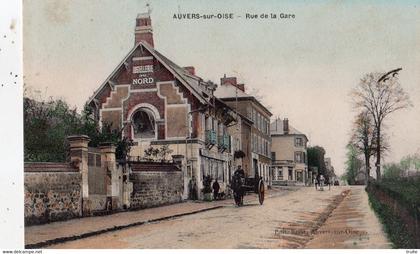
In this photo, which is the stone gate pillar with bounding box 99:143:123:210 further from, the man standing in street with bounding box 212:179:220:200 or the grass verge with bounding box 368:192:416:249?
the grass verge with bounding box 368:192:416:249

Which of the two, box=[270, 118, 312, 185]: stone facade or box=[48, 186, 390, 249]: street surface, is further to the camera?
box=[270, 118, 312, 185]: stone facade

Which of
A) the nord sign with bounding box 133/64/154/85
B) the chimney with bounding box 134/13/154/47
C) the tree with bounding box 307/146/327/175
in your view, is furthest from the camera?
the tree with bounding box 307/146/327/175

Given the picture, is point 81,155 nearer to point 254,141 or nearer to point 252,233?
point 252,233

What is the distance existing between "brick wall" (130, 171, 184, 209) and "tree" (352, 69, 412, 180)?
662cm

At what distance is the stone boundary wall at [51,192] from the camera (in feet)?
41.3

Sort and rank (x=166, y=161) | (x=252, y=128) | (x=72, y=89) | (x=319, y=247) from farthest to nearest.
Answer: (x=252, y=128)
(x=166, y=161)
(x=72, y=89)
(x=319, y=247)

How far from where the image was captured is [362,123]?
13.5 metres

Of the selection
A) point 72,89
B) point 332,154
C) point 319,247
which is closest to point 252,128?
point 332,154

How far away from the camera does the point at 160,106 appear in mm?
17656

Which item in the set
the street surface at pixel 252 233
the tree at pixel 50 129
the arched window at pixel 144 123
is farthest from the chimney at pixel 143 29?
the street surface at pixel 252 233

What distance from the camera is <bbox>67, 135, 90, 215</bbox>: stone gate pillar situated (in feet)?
47.2

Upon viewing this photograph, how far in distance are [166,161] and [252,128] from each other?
7.76m

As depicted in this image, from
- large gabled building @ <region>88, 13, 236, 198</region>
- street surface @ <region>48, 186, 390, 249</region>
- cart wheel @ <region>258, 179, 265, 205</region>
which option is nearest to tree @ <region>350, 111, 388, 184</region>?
street surface @ <region>48, 186, 390, 249</region>

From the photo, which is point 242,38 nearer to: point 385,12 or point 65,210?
point 385,12
